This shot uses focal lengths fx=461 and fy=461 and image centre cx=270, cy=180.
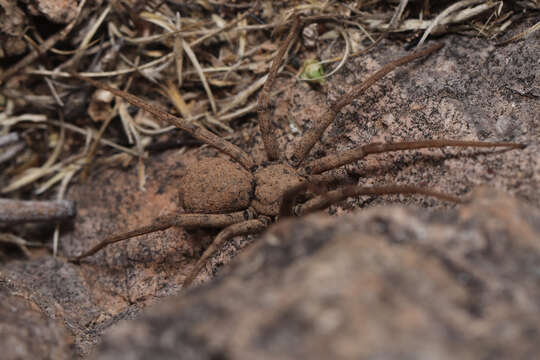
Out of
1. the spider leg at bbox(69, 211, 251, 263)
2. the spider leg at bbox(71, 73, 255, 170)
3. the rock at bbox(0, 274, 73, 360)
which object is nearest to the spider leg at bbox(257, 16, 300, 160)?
the spider leg at bbox(71, 73, 255, 170)

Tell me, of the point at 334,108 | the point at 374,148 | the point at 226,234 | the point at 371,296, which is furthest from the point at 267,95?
the point at 371,296

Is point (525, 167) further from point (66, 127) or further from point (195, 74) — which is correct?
point (66, 127)

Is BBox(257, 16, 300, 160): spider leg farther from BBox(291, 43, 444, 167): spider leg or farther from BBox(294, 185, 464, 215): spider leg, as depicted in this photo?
BBox(294, 185, 464, 215): spider leg

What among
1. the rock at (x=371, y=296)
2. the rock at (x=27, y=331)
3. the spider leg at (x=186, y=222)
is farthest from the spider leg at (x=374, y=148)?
the rock at (x=27, y=331)

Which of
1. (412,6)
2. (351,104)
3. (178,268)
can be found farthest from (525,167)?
(178,268)

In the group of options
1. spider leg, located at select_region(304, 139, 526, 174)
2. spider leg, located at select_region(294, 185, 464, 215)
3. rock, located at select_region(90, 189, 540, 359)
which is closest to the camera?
rock, located at select_region(90, 189, 540, 359)

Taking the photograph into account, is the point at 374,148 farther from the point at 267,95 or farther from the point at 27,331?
the point at 27,331

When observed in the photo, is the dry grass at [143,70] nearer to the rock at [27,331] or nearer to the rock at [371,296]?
the rock at [27,331]
